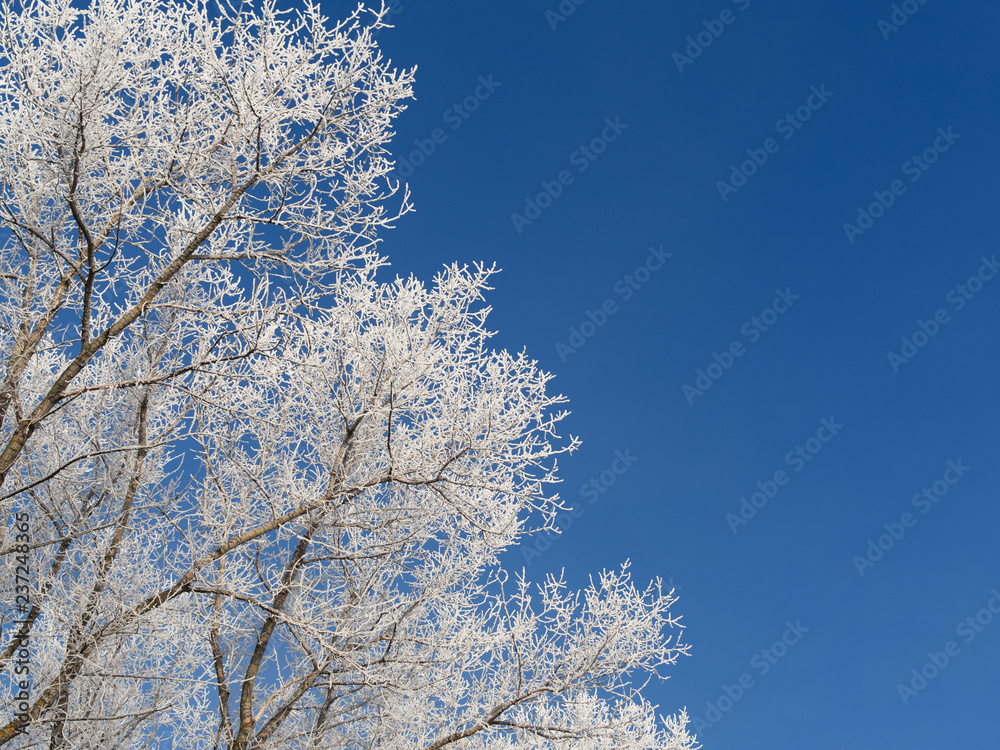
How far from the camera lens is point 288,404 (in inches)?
299

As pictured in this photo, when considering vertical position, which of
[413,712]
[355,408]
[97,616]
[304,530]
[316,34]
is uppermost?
[316,34]

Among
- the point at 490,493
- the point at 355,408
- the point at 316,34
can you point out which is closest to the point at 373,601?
the point at 490,493

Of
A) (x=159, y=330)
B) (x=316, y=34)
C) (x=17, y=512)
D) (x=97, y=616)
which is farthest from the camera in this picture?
(x=159, y=330)

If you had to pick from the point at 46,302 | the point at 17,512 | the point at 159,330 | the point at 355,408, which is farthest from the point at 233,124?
the point at 17,512

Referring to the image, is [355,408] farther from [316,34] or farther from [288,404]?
[316,34]

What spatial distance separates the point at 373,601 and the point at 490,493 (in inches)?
66.7

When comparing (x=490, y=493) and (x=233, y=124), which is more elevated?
(x=233, y=124)

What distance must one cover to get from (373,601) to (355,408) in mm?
2206

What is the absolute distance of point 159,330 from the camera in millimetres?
8664

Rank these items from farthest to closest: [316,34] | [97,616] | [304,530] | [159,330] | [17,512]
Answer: [159,330] < [17,512] < [304,530] < [97,616] < [316,34]

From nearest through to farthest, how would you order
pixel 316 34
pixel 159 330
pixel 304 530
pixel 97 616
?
pixel 316 34 < pixel 97 616 < pixel 304 530 < pixel 159 330

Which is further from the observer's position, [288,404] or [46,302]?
[288,404]

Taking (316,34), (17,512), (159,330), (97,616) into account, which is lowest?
(97,616)

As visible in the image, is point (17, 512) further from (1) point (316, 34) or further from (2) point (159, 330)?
(1) point (316, 34)
